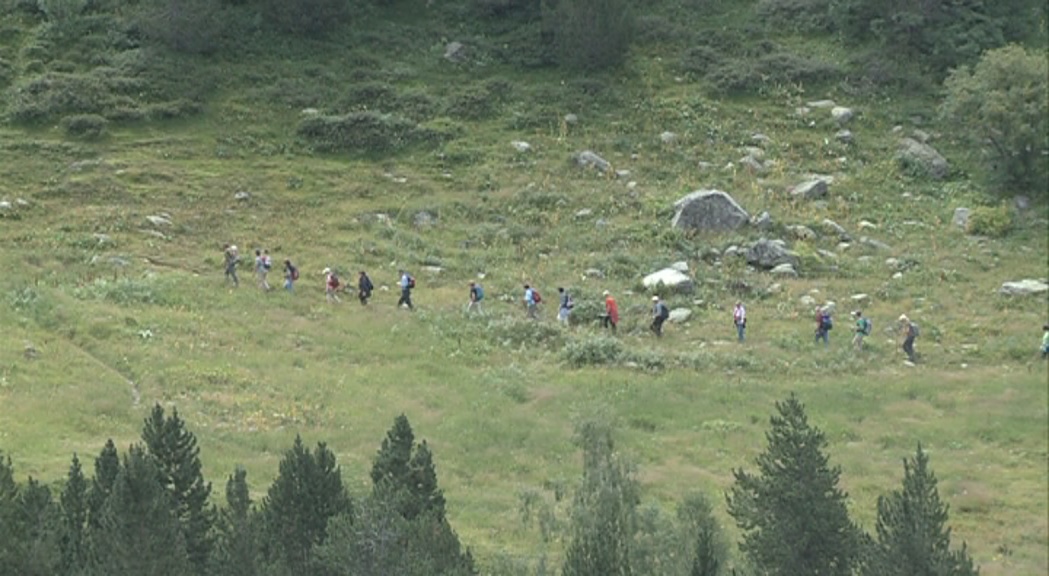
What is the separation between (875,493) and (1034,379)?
634 inches

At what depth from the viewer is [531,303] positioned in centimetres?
4725

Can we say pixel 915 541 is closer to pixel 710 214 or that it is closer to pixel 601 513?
pixel 601 513

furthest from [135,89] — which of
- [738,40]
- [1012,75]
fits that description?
[1012,75]

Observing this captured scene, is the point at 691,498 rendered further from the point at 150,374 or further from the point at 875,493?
the point at 150,374

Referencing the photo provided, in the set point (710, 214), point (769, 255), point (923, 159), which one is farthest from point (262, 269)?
point (923, 159)

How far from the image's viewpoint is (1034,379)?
19.9m

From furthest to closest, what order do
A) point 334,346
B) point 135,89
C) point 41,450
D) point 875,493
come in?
1. point 135,89
2. point 334,346
3. point 875,493
4. point 41,450

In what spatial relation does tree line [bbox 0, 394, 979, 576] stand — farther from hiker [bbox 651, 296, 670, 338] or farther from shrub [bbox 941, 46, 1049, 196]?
shrub [bbox 941, 46, 1049, 196]

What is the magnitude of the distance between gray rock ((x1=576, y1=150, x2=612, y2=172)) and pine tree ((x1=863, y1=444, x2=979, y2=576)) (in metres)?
41.4

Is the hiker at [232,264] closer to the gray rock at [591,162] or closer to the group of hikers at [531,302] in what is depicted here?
the group of hikers at [531,302]

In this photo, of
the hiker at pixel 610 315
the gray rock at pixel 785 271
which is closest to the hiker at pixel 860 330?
the gray rock at pixel 785 271

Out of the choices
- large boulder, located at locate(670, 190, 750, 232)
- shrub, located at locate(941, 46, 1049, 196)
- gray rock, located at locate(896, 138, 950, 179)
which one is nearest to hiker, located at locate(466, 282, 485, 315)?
large boulder, located at locate(670, 190, 750, 232)

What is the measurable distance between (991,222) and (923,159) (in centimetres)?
848

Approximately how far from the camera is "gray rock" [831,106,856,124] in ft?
219
